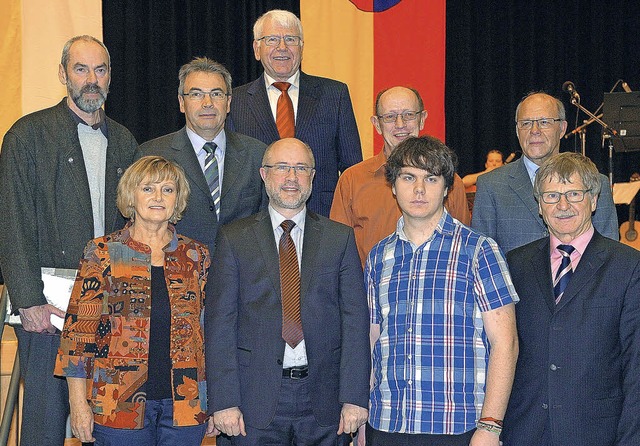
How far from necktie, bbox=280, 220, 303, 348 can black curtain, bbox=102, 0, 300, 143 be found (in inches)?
218

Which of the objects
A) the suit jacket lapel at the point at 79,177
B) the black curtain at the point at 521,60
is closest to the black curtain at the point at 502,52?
the black curtain at the point at 521,60

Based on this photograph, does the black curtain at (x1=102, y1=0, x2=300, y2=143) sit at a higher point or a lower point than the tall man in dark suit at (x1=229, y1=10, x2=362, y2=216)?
higher

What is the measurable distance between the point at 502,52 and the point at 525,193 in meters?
6.67

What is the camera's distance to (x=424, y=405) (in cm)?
296

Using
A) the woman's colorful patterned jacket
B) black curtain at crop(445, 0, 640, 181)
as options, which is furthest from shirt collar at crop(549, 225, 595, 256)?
black curtain at crop(445, 0, 640, 181)

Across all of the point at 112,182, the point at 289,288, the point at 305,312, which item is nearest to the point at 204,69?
the point at 112,182

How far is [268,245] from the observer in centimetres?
329

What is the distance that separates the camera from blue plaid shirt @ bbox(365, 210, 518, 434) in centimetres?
296

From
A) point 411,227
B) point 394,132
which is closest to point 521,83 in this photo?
point 394,132

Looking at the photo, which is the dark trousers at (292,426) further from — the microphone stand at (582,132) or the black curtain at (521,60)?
the black curtain at (521,60)

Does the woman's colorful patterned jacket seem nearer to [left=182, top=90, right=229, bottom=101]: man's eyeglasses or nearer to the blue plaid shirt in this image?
the blue plaid shirt

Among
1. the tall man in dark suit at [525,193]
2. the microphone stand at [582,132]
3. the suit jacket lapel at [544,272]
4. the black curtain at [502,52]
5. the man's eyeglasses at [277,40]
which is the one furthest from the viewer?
the microphone stand at [582,132]

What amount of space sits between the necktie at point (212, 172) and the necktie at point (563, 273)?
1.46 metres

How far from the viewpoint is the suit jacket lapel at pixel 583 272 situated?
3021 mm
